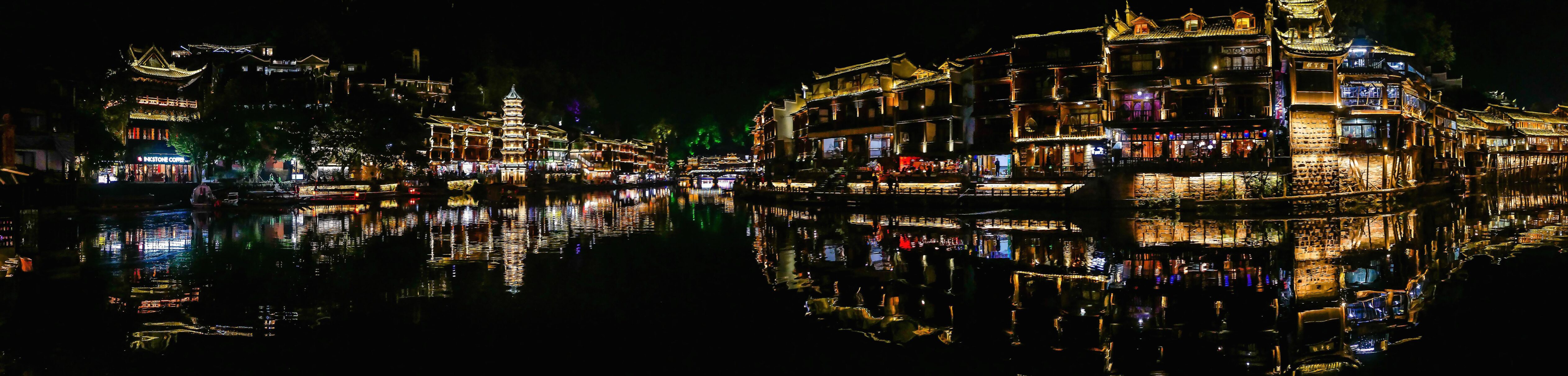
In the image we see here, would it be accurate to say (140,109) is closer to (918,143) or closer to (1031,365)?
(918,143)

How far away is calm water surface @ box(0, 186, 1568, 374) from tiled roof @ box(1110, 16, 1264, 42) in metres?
13.4

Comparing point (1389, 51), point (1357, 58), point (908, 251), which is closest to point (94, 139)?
point (908, 251)

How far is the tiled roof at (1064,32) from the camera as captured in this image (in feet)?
117

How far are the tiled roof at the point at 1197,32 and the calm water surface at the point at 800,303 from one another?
13.4 m

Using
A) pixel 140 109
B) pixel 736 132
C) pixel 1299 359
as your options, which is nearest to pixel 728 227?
pixel 1299 359

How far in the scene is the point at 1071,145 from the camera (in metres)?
37.7

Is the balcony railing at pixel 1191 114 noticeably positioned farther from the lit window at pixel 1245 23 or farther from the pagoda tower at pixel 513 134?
the pagoda tower at pixel 513 134

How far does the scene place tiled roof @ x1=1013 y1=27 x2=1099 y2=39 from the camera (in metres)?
35.8

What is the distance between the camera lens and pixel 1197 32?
111ft

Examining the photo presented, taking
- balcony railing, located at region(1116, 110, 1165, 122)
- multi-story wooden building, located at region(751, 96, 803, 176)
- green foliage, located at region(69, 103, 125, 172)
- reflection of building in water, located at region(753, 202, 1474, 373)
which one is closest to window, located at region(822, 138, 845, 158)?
multi-story wooden building, located at region(751, 96, 803, 176)

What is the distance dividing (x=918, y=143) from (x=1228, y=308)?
3574cm

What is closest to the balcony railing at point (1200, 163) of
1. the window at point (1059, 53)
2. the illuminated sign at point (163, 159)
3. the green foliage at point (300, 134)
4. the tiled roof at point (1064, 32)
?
the window at point (1059, 53)

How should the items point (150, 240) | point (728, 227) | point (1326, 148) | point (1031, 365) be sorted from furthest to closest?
point (1326, 148), point (728, 227), point (150, 240), point (1031, 365)

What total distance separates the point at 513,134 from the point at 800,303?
247 feet
